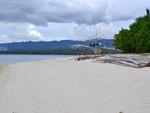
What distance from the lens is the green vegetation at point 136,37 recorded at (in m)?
63.5

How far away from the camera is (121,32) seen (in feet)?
255

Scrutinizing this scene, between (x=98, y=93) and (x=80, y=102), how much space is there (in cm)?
194

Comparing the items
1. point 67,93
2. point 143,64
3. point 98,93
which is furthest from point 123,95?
point 143,64

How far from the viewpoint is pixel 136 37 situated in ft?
217

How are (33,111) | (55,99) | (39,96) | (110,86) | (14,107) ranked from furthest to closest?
(110,86)
(39,96)
(55,99)
(14,107)
(33,111)

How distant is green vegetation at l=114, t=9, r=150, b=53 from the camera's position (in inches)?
2500

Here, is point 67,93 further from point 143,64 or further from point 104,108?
point 143,64

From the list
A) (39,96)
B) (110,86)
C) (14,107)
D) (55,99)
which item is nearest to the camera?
(14,107)

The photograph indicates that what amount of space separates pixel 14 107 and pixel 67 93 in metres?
3.07

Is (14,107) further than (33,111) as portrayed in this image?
Yes

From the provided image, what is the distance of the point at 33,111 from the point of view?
432 inches

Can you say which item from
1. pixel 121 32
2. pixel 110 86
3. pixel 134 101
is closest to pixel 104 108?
pixel 134 101

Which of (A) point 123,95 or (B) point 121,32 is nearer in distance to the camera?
(A) point 123,95

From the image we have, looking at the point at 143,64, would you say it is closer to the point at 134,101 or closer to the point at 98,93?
the point at 98,93
